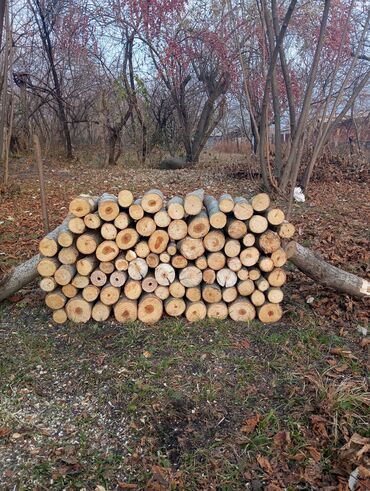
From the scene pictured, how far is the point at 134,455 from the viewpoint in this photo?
1979 mm

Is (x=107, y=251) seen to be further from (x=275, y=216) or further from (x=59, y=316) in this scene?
(x=275, y=216)

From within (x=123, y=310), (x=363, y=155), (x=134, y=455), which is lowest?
(x=134, y=455)

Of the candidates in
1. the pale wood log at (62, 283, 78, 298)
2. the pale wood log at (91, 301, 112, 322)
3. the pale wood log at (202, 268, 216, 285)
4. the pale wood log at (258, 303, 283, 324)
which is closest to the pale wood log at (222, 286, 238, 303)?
the pale wood log at (202, 268, 216, 285)

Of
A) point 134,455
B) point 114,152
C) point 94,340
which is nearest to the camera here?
point 134,455

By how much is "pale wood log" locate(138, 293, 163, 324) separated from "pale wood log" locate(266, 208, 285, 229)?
3.41 feet

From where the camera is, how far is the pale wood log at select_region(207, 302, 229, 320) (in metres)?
3.09

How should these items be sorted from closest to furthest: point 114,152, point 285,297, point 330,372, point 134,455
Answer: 1. point 134,455
2. point 330,372
3. point 285,297
4. point 114,152

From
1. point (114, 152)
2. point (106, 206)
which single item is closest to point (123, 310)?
point (106, 206)

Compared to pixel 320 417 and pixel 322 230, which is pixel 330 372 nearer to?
pixel 320 417

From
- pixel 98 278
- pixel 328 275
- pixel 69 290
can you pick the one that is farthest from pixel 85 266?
pixel 328 275

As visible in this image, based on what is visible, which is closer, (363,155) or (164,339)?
(164,339)

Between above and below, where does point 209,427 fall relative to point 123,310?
below

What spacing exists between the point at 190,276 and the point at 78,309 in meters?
0.89

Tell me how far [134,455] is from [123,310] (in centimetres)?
118
